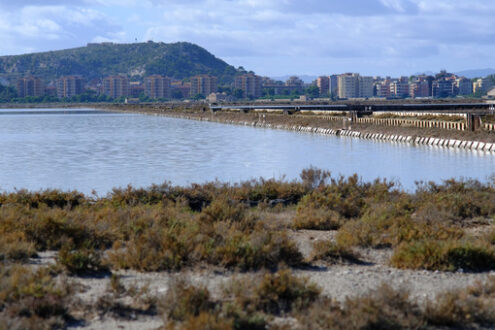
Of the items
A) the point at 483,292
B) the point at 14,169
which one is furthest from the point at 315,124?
the point at 483,292

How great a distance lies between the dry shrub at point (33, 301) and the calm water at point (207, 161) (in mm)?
11720

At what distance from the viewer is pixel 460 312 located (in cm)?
609

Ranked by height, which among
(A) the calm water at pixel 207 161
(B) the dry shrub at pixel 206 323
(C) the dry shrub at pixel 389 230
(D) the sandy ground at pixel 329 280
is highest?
(B) the dry shrub at pixel 206 323

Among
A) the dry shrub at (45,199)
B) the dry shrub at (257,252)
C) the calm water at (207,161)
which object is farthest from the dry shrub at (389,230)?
the calm water at (207,161)

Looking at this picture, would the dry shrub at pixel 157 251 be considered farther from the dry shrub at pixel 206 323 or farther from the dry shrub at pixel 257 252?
the dry shrub at pixel 206 323

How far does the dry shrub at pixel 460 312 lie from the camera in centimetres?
598

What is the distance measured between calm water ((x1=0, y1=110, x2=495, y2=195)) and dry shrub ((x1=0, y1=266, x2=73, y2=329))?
11.7m

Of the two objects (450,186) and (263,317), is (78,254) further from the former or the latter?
(450,186)

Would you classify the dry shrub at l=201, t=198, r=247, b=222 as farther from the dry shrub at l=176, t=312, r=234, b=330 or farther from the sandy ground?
the dry shrub at l=176, t=312, r=234, b=330

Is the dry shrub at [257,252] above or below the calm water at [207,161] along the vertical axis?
above

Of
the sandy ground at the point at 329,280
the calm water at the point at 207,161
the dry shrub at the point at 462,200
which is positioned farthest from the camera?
the calm water at the point at 207,161

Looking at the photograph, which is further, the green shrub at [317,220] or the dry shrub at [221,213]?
the green shrub at [317,220]

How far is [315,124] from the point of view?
53.4 metres

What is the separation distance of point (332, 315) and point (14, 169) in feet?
74.1
